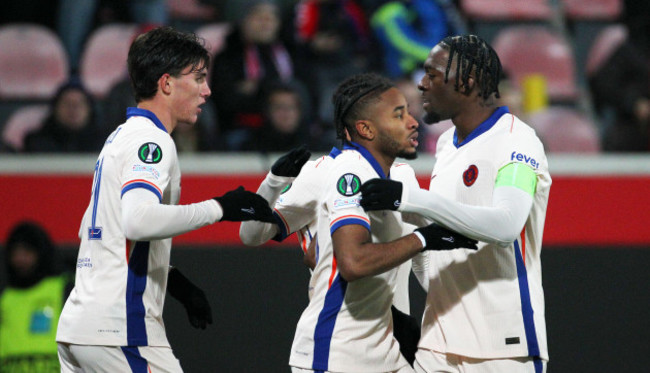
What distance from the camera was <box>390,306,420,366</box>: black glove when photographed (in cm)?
319

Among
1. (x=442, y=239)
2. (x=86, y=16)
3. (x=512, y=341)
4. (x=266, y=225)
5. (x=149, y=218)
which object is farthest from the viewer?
(x=86, y=16)

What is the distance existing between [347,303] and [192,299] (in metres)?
0.76

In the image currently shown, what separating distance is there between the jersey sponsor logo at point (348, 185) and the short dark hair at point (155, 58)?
0.70 metres

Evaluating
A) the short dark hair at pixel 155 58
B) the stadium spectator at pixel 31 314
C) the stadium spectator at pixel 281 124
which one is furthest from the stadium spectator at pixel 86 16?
the short dark hair at pixel 155 58

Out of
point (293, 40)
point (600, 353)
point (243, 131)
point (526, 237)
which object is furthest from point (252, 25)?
point (526, 237)

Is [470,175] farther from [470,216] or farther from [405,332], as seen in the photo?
[405,332]

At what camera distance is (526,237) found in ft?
10.2

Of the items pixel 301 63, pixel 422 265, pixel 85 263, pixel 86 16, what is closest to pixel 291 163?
pixel 422 265

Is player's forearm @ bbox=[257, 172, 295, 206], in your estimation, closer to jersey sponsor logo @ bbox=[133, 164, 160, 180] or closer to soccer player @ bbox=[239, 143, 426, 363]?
soccer player @ bbox=[239, 143, 426, 363]

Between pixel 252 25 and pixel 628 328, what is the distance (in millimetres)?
3530

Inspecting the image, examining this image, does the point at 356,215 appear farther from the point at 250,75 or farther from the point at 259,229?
the point at 250,75

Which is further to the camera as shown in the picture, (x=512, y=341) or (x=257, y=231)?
(x=257, y=231)

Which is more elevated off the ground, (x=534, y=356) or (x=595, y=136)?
(x=595, y=136)

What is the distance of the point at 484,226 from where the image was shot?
2809 mm
